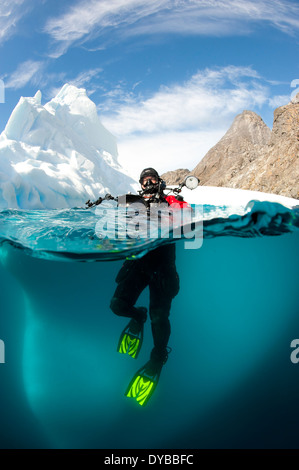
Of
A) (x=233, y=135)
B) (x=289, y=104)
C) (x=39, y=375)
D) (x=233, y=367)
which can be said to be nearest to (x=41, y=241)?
(x=39, y=375)

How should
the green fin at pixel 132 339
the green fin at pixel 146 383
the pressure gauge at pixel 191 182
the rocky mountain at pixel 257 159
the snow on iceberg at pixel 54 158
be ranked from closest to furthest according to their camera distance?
the green fin at pixel 146 383
the pressure gauge at pixel 191 182
the green fin at pixel 132 339
the rocky mountain at pixel 257 159
the snow on iceberg at pixel 54 158

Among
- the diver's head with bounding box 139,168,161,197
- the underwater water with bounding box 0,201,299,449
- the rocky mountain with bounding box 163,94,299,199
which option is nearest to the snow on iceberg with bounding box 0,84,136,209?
the rocky mountain with bounding box 163,94,299,199

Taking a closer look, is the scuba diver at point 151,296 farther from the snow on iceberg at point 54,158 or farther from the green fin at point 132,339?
the snow on iceberg at point 54,158

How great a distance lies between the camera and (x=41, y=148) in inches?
1006

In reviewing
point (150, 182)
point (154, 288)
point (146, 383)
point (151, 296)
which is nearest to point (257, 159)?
point (150, 182)

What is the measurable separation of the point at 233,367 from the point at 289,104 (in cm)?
2328

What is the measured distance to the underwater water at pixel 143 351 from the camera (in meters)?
4.89

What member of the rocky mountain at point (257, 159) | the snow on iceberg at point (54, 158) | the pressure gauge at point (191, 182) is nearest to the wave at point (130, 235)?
the pressure gauge at point (191, 182)

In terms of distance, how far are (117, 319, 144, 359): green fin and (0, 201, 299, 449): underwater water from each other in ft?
2.97

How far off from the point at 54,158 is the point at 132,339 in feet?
76.7

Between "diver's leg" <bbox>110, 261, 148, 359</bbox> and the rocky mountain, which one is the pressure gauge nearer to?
"diver's leg" <bbox>110, 261, 148, 359</bbox>

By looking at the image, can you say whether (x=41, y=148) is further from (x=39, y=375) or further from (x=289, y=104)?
(x=39, y=375)

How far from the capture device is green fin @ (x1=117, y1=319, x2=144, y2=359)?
5.52 m

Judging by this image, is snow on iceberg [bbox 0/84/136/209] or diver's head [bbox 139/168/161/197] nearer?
diver's head [bbox 139/168/161/197]
